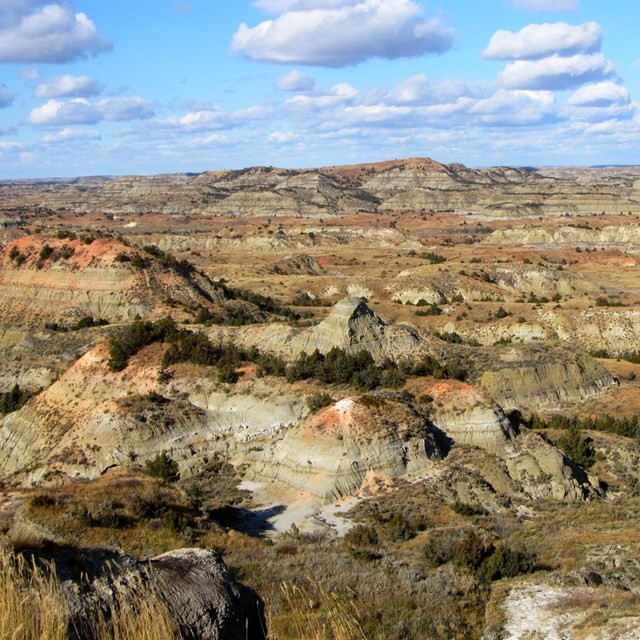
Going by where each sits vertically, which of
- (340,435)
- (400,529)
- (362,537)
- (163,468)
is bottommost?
(163,468)

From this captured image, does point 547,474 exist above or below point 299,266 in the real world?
below

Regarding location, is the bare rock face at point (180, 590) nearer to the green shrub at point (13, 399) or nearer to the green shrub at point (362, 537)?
the green shrub at point (362, 537)

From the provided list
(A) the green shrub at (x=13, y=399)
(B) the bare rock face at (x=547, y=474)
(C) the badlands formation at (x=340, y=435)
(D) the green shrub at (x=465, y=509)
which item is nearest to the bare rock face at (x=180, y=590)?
(C) the badlands formation at (x=340, y=435)

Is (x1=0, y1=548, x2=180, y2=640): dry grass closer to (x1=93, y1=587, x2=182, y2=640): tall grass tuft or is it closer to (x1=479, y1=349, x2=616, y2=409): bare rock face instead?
(x1=93, y1=587, x2=182, y2=640): tall grass tuft

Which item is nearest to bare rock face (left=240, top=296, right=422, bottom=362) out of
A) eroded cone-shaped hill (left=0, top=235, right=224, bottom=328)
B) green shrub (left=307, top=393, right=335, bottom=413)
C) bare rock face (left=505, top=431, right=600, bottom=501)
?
green shrub (left=307, top=393, right=335, bottom=413)

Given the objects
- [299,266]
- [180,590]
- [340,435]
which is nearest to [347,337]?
[340,435]

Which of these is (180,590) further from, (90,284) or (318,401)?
(90,284)
